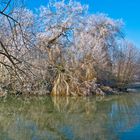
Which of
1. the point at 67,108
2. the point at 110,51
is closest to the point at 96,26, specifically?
the point at 110,51

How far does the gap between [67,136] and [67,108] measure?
6836mm

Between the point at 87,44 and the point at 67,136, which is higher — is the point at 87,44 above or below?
above

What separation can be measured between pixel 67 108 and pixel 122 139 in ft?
24.0

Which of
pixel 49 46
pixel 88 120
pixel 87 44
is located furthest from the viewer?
pixel 87 44

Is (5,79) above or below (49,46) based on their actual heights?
below

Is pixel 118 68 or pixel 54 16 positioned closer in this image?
pixel 54 16

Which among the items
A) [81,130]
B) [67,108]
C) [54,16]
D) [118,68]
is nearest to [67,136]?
[81,130]

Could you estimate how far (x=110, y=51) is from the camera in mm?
28281

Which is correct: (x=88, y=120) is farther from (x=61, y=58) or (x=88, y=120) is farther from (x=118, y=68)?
(x=118, y=68)

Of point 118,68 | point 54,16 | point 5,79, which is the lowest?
point 5,79

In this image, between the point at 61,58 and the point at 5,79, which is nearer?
the point at 5,79

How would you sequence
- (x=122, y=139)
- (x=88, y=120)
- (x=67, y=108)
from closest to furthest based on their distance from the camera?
(x=122, y=139) → (x=88, y=120) → (x=67, y=108)

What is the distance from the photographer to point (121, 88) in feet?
90.6

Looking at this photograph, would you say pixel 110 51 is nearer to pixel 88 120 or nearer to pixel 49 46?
pixel 49 46
